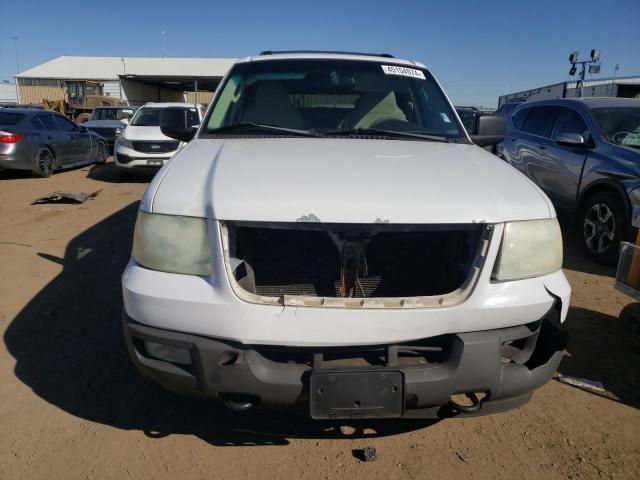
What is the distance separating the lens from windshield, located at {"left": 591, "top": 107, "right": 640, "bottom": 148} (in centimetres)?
531

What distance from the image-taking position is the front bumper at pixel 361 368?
181 cm

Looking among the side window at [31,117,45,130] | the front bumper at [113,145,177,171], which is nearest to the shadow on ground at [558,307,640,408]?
the front bumper at [113,145,177,171]

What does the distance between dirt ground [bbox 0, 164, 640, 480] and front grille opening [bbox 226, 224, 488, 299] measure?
0.69 metres

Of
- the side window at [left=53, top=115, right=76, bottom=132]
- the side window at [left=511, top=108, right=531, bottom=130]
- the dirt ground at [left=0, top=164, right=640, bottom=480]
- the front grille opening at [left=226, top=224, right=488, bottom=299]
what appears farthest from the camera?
the side window at [left=53, top=115, right=76, bottom=132]

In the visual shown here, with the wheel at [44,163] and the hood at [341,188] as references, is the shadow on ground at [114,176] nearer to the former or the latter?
the wheel at [44,163]

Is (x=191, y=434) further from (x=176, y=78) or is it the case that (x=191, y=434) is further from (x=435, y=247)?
(x=176, y=78)

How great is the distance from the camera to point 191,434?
2.41m

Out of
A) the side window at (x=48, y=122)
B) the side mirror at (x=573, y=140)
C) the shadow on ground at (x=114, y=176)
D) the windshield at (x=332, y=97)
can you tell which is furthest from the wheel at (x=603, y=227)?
the side window at (x=48, y=122)

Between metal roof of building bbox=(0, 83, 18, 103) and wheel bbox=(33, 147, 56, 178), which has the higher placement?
metal roof of building bbox=(0, 83, 18, 103)


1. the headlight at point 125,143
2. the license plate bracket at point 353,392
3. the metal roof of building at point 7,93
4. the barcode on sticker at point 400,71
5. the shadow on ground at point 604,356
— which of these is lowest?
the shadow on ground at point 604,356

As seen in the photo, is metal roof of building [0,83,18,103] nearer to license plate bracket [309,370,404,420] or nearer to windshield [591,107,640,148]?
windshield [591,107,640,148]

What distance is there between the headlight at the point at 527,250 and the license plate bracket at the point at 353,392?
2.07 feet

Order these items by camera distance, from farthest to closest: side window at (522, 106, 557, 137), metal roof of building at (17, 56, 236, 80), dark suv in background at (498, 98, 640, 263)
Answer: metal roof of building at (17, 56, 236, 80), side window at (522, 106, 557, 137), dark suv in background at (498, 98, 640, 263)

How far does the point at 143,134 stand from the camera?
999 cm
